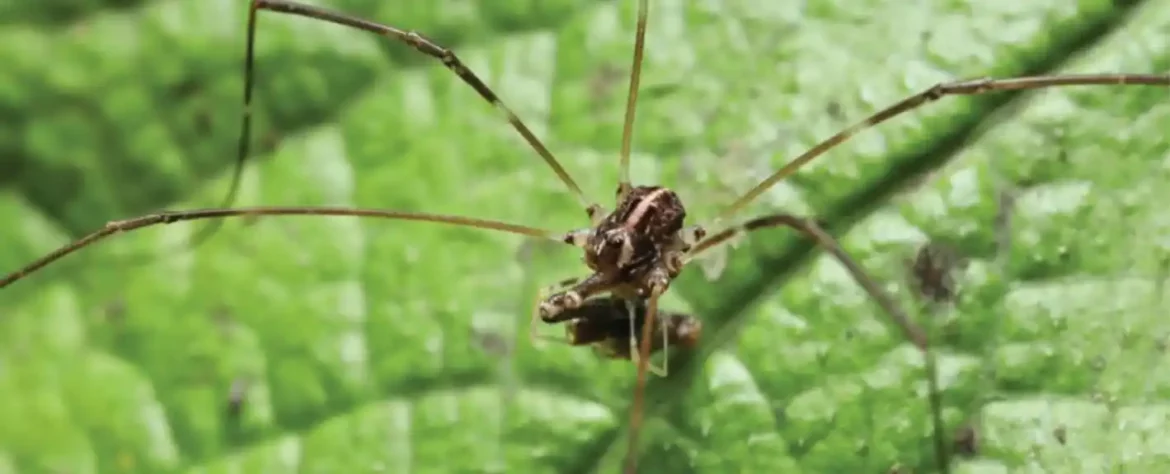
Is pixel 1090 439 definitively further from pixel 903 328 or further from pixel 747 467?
pixel 747 467

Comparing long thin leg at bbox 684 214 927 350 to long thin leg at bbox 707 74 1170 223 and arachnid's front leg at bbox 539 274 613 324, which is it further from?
arachnid's front leg at bbox 539 274 613 324

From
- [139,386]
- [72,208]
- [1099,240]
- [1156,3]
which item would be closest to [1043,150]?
[1099,240]

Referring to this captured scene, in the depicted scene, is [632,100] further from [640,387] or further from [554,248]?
[640,387]

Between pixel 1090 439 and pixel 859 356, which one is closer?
pixel 1090 439

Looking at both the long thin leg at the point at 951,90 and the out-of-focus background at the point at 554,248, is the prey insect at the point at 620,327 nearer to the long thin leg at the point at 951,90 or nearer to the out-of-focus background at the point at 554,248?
the out-of-focus background at the point at 554,248

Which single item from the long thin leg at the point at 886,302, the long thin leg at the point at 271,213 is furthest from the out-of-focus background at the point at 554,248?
the long thin leg at the point at 271,213

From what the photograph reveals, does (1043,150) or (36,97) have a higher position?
(36,97)

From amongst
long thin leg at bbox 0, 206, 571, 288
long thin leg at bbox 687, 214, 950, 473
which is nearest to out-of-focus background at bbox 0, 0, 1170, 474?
long thin leg at bbox 687, 214, 950, 473
